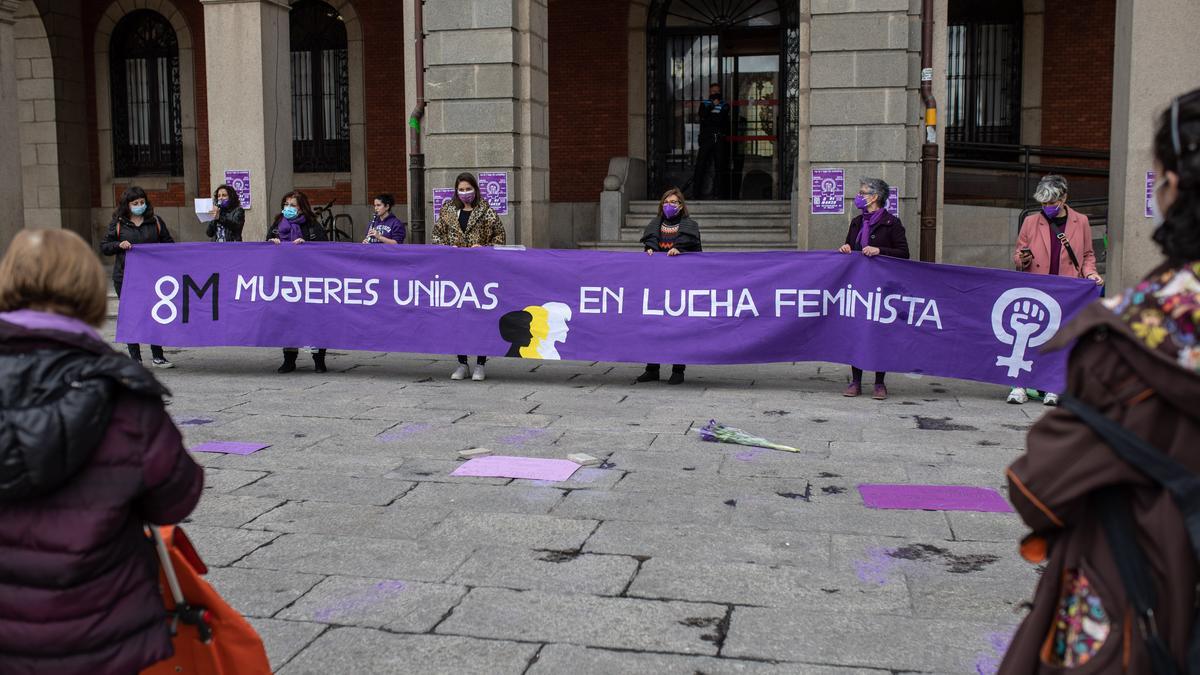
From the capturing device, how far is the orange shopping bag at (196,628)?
114 inches

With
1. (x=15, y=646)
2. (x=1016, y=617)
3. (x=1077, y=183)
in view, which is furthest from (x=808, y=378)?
(x=1077, y=183)

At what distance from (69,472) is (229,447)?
17.3 ft

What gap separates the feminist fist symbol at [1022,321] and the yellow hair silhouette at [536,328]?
373 centimetres

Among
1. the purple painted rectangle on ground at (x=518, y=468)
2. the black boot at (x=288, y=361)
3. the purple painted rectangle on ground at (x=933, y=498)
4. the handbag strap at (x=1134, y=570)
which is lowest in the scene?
the purple painted rectangle on ground at (x=933, y=498)

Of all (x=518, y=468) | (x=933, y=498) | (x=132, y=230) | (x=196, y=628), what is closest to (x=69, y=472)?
(x=196, y=628)

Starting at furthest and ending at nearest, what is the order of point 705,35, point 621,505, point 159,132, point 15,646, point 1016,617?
point 159,132
point 705,35
point 621,505
point 1016,617
point 15,646

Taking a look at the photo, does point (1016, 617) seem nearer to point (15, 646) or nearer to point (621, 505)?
point (621, 505)

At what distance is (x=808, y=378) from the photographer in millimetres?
10797

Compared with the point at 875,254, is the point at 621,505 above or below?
below

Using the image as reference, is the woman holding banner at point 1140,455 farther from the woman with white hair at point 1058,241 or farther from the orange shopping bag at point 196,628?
the woman with white hair at point 1058,241

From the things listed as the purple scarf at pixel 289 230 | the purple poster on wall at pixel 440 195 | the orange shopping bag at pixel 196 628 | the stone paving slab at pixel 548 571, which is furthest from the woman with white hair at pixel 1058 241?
the purple poster on wall at pixel 440 195

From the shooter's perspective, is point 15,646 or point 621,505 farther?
point 621,505

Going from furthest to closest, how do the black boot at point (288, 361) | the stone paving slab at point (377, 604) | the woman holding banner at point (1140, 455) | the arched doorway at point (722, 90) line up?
the arched doorway at point (722, 90), the black boot at point (288, 361), the stone paving slab at point (377, 604), the woman holding banner at point (1140, 455)

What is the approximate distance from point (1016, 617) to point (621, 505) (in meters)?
2.24
